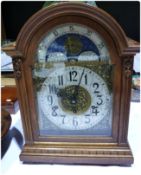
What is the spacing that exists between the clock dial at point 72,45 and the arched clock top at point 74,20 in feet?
0.04

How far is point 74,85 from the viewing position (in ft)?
1.60

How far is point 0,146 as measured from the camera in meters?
0.55

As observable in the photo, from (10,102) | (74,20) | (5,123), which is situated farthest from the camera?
(10,102)

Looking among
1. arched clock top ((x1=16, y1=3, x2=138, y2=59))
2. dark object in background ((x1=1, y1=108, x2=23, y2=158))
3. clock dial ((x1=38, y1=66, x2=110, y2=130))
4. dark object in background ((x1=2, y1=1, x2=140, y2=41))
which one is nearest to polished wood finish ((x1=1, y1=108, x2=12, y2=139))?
dark object in background ((x1=1, y1=108, x2=23, y2=158))

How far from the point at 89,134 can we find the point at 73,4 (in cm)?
29

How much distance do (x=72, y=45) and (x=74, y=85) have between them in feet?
0.29

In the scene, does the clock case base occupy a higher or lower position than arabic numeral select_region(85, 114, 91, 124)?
lower

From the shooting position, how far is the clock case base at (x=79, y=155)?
0.51m

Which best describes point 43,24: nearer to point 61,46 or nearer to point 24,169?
point 61,46

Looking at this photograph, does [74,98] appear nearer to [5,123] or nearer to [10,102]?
[5,123]

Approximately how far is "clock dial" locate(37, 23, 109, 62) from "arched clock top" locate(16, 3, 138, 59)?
0.04 feet

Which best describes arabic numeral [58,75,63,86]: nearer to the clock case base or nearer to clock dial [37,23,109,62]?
clock dial [37,23,109,62]

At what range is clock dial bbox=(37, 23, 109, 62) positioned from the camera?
1.43ft

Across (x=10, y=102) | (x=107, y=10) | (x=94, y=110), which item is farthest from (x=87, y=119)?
(x=107, y=10)
